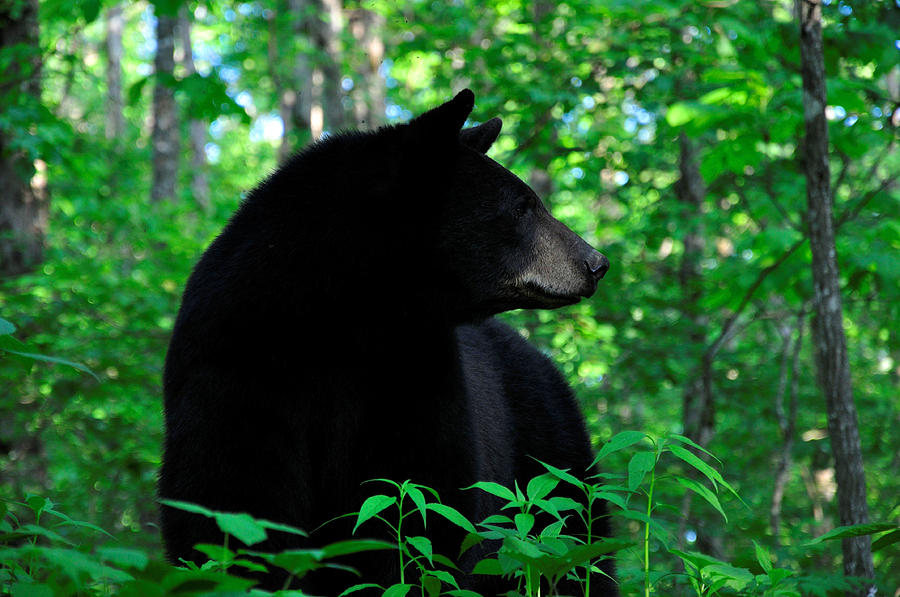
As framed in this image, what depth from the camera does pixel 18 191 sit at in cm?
808

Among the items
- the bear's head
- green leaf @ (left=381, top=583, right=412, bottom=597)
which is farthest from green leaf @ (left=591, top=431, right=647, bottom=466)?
the bear's head

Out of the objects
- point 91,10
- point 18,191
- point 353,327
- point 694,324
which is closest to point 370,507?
point 353,327

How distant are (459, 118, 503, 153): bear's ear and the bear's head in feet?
0.37

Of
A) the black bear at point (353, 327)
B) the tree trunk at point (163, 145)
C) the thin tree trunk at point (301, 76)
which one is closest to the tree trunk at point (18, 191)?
the thin tree trunk at point (301, 76)

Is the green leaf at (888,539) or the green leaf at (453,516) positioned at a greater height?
the green leaf at (453,516)

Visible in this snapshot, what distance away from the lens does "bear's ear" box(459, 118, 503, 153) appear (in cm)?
382

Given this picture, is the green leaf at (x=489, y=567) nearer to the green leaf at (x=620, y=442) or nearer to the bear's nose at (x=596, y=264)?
the green leaf at (x=620, y=442)

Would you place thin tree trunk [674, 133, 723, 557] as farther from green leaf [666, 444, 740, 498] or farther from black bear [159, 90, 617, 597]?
green leaf [666, 444, 740, 498]

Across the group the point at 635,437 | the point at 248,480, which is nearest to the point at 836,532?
the point at 635,437

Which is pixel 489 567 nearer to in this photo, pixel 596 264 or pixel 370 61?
pixel 596 264

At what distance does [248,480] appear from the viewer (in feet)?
9.20

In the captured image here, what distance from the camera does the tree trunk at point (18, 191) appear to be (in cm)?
753

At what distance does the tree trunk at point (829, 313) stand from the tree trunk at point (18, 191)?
19.9 feet

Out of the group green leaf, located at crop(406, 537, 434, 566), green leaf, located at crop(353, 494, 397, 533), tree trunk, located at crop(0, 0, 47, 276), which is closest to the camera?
green leaf, located at crop(353, 494, 397, 533)
